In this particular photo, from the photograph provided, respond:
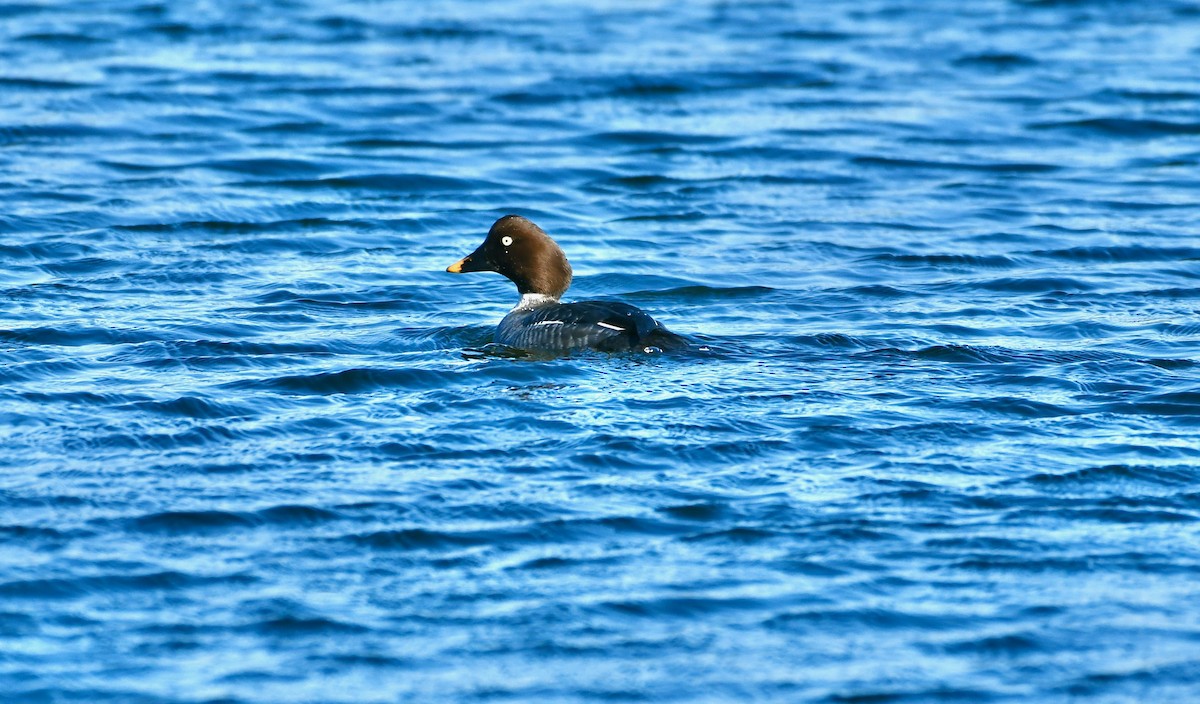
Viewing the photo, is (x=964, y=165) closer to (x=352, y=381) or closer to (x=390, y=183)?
(x=390, y=183)

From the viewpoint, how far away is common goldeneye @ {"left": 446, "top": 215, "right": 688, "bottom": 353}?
34.2 ft

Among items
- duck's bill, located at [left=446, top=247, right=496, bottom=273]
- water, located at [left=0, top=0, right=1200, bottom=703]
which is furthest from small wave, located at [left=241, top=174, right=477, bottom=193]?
duck's bill, located at [left=446, top=247, right=496, bottom=273]

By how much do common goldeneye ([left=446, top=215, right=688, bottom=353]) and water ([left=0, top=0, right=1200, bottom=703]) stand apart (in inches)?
6.7

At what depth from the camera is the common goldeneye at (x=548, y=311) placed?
1044 cm

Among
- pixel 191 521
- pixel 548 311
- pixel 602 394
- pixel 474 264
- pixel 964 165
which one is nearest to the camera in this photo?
pixel 191 521

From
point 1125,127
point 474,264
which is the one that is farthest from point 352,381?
point 1125,127

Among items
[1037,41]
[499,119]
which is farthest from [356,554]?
[1037,41]

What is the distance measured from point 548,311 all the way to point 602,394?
1.44 metres

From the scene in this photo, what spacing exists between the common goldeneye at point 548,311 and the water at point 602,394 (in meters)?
0.17

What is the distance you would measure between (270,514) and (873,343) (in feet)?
15.4

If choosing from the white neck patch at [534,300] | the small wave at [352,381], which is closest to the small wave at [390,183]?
the white neck patch at [534,300]

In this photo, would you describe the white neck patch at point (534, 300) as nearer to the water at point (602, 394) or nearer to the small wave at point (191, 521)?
the water at point (602, 394)

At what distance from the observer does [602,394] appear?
31.5 feet

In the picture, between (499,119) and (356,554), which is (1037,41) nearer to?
(499,119)
